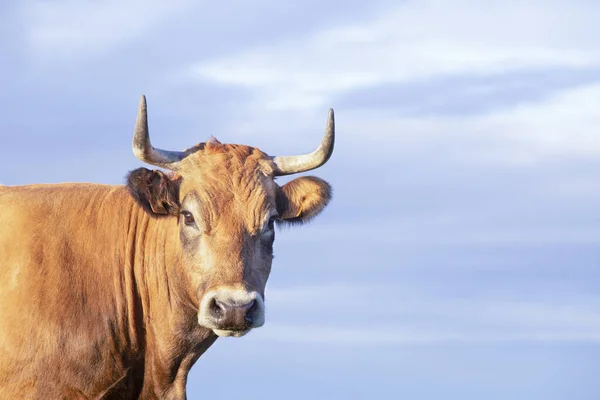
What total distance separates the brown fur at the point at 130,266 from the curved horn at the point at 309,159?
0.20 metres

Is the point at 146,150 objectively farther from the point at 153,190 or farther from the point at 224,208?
the point at 224,208

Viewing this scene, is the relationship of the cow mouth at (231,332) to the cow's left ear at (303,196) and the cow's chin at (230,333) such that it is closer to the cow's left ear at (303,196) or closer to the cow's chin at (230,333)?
the cow's chin at (230,333)

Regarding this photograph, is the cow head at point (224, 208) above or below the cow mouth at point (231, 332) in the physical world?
above

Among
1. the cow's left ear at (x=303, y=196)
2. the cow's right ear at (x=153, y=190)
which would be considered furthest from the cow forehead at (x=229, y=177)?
the cow's left ear at (x=303, y=196)

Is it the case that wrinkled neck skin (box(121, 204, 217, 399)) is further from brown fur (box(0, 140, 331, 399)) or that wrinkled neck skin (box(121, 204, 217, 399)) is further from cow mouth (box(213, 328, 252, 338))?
cow mouth (box(213, 328, 252, 338))

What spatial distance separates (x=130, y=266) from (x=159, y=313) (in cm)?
69

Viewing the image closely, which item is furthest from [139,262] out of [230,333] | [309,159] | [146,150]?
[309,159]

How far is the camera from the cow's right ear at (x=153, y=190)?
42.5 feet

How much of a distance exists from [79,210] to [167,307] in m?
1.65

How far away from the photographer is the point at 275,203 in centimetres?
→ 1332

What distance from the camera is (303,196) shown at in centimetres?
1384

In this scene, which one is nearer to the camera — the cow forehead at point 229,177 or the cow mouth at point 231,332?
the cow mouth at point 231,332

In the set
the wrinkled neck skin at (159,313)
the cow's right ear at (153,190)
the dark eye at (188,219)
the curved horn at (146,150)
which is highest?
the curved horn at (146,150)

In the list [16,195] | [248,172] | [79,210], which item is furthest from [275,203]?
[16,195]
